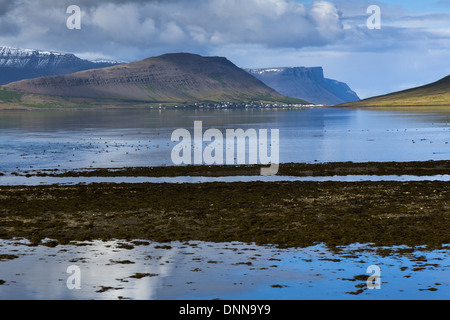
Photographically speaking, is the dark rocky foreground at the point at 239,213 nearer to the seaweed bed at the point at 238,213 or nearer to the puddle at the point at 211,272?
the seaweed bed at the point at 238,213

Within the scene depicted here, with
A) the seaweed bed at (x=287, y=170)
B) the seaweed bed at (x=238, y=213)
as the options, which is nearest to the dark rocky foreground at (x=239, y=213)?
the seaweed bed at (x=238, y=213)

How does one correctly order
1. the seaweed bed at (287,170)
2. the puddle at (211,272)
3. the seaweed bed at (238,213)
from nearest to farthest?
the puddle at (211,272)
the seaweed bed at (238,213)
the seaweed bed at (287,170)

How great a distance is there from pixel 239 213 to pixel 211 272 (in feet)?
31.1

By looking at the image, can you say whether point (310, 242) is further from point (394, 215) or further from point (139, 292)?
point (139, 292)

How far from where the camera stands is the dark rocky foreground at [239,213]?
25203 millimetres

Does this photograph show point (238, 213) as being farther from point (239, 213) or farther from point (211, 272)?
point (211, 272)

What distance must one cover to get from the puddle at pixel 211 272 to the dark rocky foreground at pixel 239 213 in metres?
1.50

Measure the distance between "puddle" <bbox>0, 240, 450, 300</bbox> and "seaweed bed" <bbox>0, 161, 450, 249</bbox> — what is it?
1.52 meters

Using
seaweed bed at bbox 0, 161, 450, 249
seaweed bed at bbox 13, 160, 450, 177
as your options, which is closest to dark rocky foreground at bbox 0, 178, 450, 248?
seaweed bed at bbox 0, 161, 450, 249

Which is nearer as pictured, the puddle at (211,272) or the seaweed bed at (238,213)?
the puddle at (211,272)

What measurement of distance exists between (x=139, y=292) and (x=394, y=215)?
14.5 m

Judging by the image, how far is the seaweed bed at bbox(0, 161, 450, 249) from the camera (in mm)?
25188

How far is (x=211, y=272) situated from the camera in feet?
66.9

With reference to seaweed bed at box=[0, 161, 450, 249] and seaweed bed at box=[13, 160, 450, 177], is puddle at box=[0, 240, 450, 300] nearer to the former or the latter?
seaweed bed at box=[0, 161, 450, 249]
